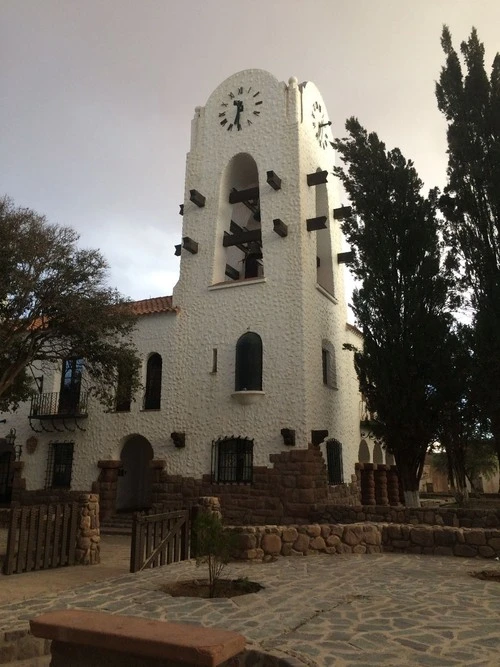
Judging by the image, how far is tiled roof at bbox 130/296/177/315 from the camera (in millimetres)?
18431

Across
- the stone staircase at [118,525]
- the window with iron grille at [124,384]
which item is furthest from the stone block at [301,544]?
the window with iron grille at [124,384]

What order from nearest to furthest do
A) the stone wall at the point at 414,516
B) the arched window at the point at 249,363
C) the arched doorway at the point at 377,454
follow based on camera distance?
the stone wall at the point at 414,516
the arched window at the point at 249,363
the arched doorway at the point at 377,454

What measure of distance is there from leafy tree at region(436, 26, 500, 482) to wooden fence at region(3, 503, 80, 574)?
10938 mm

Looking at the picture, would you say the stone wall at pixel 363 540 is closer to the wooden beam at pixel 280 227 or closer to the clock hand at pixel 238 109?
the wooden beam at pixel 280 227

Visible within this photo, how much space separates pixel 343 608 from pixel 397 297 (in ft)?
37.5

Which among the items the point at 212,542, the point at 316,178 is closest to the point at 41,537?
the point at 212,542

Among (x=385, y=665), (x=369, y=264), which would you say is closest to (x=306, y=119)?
(x=369, y=264)

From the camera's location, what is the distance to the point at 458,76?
56.1ft

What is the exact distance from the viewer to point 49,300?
46.2 feet

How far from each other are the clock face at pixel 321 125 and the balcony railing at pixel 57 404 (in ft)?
44.2

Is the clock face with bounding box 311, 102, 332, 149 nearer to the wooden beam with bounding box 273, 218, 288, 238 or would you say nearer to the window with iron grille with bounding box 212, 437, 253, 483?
the wooden beam with bounding box 273, 218, 288, 238

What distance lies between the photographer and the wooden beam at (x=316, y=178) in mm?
18281

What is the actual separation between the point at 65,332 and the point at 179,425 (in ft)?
15.9

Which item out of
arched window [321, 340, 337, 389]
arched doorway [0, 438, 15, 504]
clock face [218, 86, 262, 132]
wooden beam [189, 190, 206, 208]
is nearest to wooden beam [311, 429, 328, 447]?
arched window [321, 340, 337, 389]
